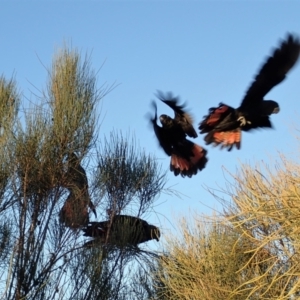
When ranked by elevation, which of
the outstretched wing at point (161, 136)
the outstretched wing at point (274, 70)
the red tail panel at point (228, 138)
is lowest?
the red tail panel at point (228, 138)

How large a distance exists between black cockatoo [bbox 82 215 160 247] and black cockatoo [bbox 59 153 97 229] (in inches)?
13.2

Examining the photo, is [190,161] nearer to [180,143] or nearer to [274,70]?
[180,143]

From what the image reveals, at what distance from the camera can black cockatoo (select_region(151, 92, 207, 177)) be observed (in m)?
7.09

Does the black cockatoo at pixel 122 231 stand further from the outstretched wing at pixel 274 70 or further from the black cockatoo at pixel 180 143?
the outstretched wing at pixel 274 70

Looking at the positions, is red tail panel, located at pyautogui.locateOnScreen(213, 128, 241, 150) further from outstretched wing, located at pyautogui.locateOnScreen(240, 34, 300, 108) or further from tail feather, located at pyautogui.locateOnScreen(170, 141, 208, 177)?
tail feather, located at pyautogui.locateOnScreen(170, 141, 208, 177)

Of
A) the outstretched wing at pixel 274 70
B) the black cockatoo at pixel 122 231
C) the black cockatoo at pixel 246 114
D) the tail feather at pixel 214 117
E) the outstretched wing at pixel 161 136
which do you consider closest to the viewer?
the outstretched wing at pixel 274 70

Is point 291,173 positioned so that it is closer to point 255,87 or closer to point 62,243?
point 255,87

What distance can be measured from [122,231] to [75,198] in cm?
113

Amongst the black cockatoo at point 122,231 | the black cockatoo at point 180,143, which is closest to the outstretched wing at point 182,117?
the black cockatoo at point 180,143

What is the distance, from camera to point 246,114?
6.39 m

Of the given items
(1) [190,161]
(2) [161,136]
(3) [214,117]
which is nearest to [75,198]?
(2) [161,136]

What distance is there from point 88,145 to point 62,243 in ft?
3.64

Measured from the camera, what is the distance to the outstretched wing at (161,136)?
7.18 m

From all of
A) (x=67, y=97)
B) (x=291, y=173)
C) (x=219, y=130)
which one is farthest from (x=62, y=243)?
(x=291, y=173)
